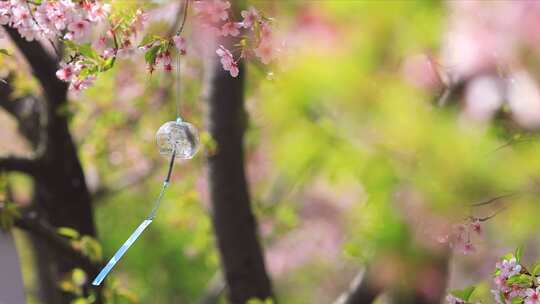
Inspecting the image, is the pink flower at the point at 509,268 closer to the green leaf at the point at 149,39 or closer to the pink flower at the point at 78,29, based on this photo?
the green leaf at the point at 149,39

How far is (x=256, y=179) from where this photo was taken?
315 inches

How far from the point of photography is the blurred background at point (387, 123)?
164cm

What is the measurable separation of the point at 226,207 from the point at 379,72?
2.55 m

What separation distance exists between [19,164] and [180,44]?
4.92 ft

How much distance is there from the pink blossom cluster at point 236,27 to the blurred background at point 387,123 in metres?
0.04

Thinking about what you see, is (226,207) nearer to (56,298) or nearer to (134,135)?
(56,298)

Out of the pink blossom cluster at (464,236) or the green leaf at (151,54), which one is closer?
the green leaf at (151,54)

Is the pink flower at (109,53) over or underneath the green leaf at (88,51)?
underneath

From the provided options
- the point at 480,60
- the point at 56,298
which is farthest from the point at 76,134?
the point at 480,60

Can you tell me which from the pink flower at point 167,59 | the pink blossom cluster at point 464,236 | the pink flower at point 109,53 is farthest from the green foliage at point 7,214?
the pink blossom cluster at point 464,236

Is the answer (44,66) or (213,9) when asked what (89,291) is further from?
(213,9)

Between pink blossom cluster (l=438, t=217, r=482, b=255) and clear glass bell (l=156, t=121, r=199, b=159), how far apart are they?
3.23ft

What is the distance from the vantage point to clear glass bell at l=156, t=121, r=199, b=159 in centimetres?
265

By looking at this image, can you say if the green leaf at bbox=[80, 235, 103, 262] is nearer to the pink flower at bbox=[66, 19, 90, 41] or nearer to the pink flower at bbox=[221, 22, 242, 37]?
the pink flower at bbox=[66, 19, 90, 41]
